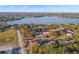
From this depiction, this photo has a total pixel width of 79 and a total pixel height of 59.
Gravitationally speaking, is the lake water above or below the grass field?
above

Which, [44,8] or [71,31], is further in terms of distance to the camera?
[44,8]

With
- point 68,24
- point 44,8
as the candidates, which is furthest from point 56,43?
point 44,8

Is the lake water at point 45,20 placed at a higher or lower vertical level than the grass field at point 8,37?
higher
